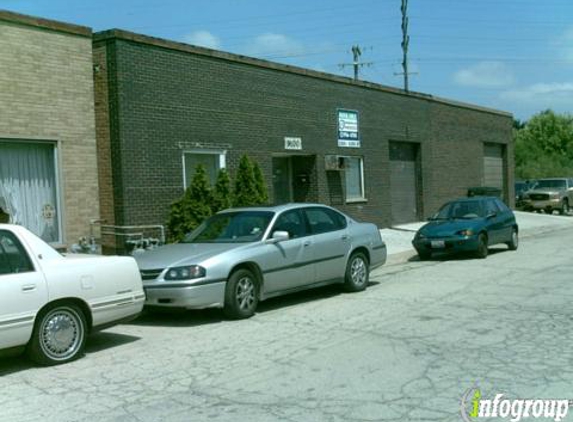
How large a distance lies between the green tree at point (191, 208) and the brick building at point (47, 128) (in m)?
1.66

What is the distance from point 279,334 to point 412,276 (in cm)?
585

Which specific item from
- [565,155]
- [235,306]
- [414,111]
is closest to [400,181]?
[414,111]

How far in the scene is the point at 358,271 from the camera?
11891mm

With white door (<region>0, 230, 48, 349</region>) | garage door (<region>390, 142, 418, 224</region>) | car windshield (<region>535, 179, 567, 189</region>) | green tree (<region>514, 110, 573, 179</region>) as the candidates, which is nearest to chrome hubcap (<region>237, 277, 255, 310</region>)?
white door (<region>0, 230, 48, 349</region>)

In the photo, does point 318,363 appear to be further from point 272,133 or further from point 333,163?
point 333,163

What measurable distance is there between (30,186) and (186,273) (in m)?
5.57

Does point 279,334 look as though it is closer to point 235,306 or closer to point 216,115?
point 235,306

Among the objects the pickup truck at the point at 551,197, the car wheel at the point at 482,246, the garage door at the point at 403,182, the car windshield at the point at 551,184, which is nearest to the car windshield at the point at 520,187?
the car windshield at the point at 551,184

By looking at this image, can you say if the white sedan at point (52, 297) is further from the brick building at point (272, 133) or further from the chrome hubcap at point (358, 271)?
the brick building at point (272, 133)

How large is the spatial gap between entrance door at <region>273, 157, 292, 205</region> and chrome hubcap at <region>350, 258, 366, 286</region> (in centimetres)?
860

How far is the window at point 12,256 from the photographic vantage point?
7.05 metres

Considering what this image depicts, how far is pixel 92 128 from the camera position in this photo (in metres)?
14.3

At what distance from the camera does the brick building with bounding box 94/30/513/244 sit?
47.8 feet
